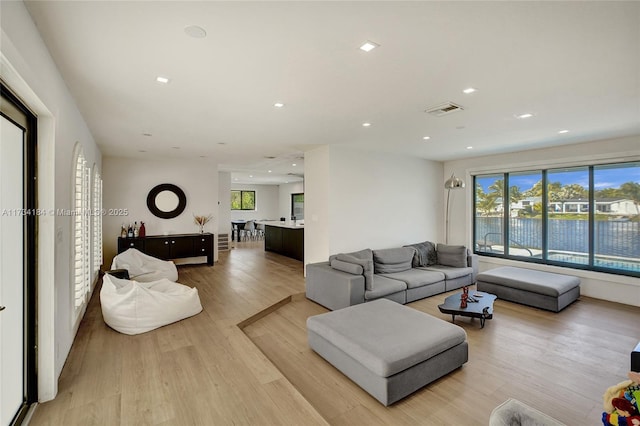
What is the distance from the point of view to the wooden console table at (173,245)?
6.62 m

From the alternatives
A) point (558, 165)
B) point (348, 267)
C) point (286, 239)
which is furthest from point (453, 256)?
point (286, 239)

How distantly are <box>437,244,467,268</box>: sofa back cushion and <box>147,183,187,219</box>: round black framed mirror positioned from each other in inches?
243

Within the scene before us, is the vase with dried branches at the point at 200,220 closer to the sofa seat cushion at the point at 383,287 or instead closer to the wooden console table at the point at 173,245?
the wooden console table at the point at 173,245

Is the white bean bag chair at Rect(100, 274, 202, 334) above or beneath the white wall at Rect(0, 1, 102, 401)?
beneath

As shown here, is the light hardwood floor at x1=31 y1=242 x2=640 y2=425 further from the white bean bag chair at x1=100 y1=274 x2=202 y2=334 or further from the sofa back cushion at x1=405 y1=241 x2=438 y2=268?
the sofa back cushion at x1=405 y1=241 x2=438 y2=268

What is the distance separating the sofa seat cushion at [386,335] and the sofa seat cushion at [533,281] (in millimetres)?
2593

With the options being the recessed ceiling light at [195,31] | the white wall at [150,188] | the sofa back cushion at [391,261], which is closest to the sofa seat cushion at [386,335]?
the sofa back cushion at [391,261]

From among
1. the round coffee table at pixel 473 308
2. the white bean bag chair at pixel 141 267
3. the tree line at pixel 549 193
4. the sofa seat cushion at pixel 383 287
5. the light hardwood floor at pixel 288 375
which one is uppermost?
the tree line at pixel 549 193

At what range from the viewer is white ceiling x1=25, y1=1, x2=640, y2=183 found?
1808 millimetres

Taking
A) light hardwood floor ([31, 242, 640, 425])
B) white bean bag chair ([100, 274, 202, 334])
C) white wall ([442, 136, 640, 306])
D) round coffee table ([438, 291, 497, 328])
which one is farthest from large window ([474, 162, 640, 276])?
white bean bag chair ([100, 274, 202, 334])

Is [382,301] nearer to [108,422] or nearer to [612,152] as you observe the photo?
[108,422]

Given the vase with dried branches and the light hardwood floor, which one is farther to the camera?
the vase with dried branches

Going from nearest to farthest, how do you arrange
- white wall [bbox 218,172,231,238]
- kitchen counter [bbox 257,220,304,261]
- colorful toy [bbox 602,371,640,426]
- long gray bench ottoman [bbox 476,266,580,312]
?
colorful toy [bbox 602,371,640,426], long gray bench ottoman [bbox 476,266,580,312], kitchen counter [bbox 257,220,304,261], white wall [bbox 218,172,231,238]

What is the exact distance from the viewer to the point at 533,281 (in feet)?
15.9
